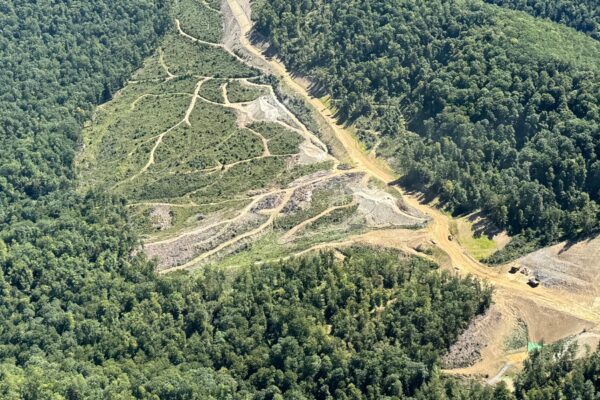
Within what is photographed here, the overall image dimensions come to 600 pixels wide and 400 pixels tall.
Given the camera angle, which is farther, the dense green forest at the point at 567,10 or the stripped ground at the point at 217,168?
the dense green forest at the point at 567,10

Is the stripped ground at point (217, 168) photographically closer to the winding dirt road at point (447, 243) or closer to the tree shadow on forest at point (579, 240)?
the winding dirt road at point (447, 243)

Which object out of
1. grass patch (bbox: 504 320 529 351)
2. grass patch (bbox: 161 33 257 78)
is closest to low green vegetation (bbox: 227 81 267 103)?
Result: grass patch (bbox: 161 33 257 78)

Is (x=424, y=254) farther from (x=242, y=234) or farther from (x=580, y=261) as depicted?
(x=242, y=234)

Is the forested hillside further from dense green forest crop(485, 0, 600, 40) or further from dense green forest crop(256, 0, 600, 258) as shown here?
dense green forest crop(485, 0, 600, 40)

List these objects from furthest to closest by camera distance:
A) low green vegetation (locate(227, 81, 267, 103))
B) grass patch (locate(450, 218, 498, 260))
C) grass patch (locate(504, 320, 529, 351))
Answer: low green vegetation (locate(227, 81, 267, 103)) < grass patch (locate(450, 218, 498, 260)) < grass patch (locate(504, 320, 529, 351))

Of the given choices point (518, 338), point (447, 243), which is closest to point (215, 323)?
point (447, 243)

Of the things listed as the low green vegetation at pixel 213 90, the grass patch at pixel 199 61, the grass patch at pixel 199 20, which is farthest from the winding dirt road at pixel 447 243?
the grass patch at pixel 199 20

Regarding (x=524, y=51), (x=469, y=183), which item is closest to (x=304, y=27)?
(x=524, y=51)
